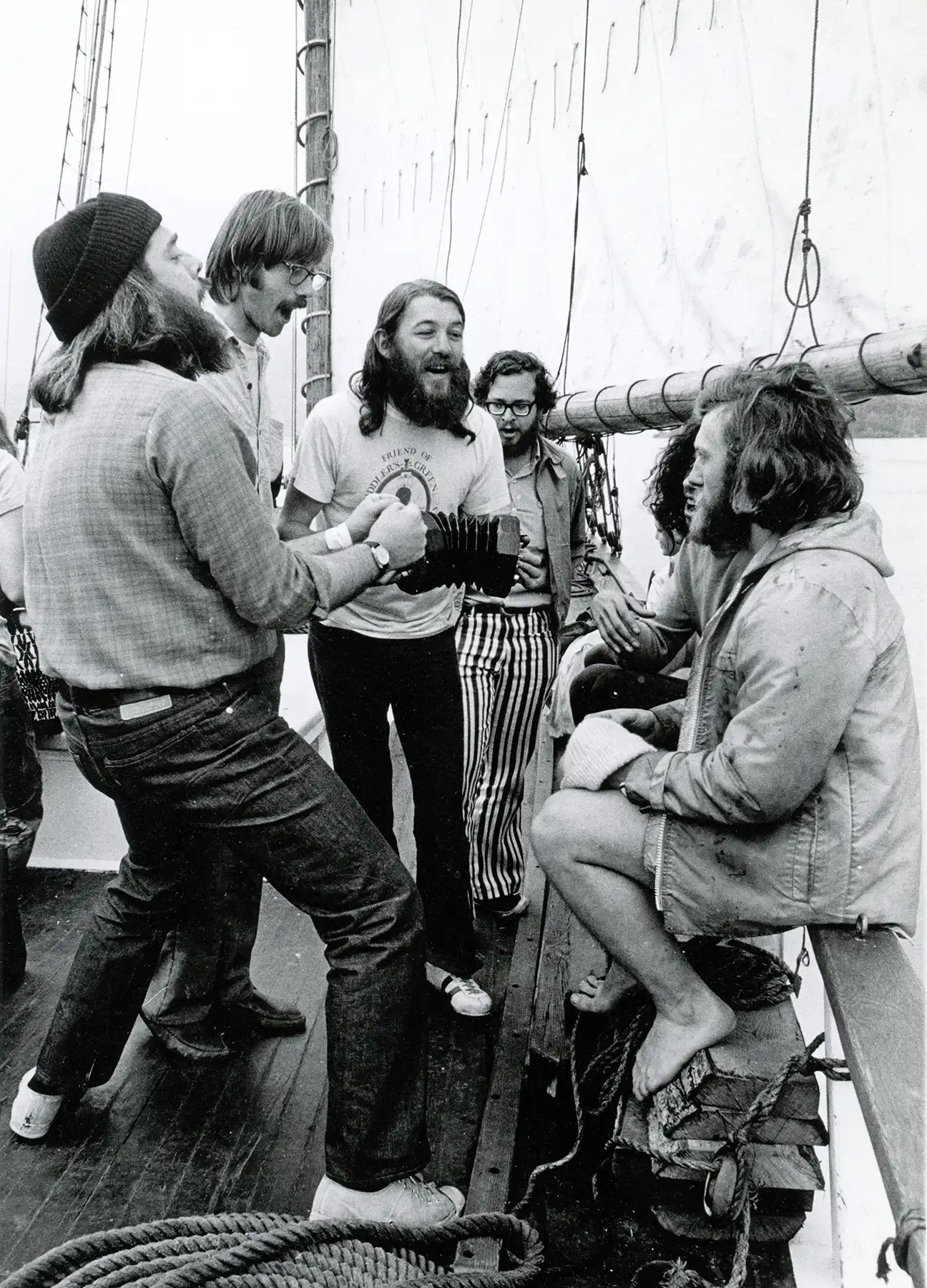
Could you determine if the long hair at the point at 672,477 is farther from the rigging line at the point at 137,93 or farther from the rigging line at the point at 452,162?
the rigging line at the point at 137,93

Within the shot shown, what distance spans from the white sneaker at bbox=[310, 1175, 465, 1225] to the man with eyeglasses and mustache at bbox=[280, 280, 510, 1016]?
70 cm

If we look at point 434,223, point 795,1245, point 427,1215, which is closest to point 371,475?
point 427,1215

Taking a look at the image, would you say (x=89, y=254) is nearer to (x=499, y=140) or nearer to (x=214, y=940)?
(x=214, y=940)

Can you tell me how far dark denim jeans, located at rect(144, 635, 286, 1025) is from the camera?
1991 millimetres

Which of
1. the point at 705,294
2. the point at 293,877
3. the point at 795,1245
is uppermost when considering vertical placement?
the point at 705,294

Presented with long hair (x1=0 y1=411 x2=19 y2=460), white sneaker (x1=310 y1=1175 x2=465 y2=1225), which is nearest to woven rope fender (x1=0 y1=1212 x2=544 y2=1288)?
white sneaker (x1=310 y1=1175 x2=465 y2=1225)

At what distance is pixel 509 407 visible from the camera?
284cm

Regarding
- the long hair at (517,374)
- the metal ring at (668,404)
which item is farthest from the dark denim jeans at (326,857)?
the metal ring at (668,404)

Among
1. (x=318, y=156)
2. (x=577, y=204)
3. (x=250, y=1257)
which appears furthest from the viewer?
(x=318, y=156)

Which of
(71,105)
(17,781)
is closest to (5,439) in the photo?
(17,781)

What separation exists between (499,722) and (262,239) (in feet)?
4.83

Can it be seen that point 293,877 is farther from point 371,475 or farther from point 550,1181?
point 371,475

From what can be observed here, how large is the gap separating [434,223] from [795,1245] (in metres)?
5.00

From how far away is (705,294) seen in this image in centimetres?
397
